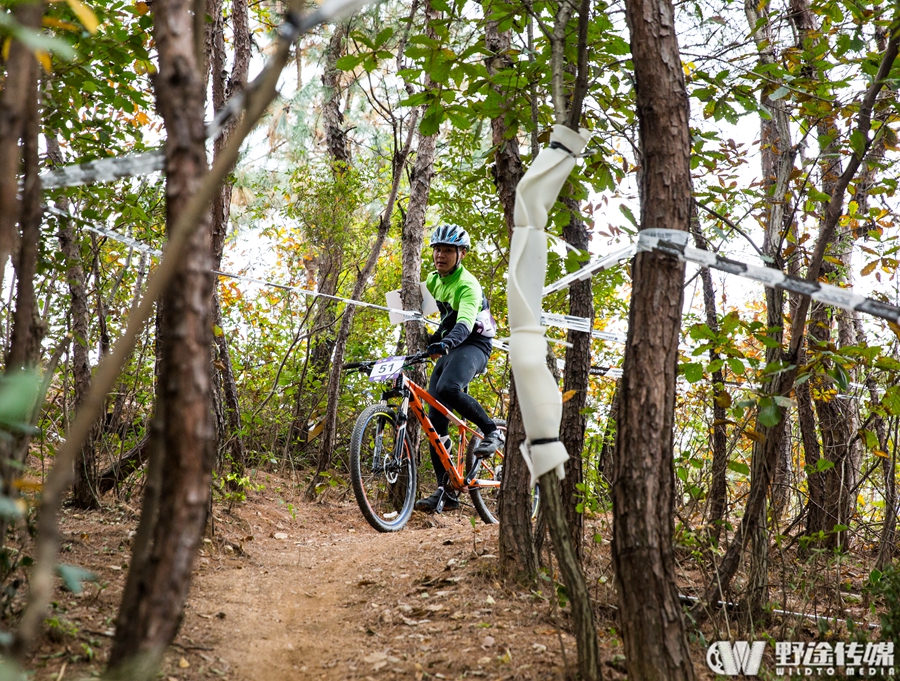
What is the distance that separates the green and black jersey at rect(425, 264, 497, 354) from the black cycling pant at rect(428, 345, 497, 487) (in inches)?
4.1

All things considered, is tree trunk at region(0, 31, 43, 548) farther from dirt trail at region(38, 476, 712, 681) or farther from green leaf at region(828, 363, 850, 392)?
green leaf at region(828, 363, 850, 392)

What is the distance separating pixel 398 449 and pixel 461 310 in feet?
3.75

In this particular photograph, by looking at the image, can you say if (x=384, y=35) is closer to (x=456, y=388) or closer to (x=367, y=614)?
(x=367, y=614)

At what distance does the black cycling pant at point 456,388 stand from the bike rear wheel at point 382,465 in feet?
0.84

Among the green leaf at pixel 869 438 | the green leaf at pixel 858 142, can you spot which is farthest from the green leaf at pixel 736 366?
the green leaf at pixel 858 142

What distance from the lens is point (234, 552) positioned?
4.00m

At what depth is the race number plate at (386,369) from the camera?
4707 mm

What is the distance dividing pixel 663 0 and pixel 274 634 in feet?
9.31

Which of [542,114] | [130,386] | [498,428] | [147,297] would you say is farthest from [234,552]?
[147,297]

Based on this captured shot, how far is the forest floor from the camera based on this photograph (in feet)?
7.82

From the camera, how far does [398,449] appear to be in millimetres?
5141

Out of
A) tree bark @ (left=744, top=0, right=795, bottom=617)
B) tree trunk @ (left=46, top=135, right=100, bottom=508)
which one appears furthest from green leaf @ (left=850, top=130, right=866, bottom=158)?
tree trunk @ (left=46, top=135, right=100, bottom=508)

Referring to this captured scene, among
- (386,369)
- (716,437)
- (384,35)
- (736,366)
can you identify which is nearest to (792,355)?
(736,366)

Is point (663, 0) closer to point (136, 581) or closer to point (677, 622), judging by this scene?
point (677, 622)
